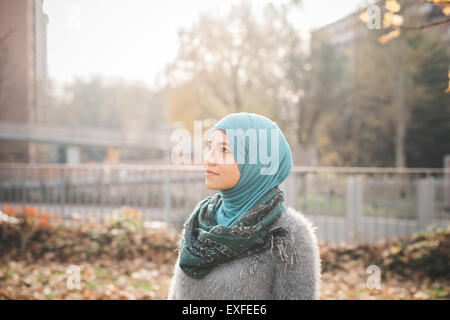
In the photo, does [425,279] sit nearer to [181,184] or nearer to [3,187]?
[181,184]

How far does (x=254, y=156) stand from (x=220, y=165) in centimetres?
15

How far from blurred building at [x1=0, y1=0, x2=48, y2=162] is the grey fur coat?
3460mm

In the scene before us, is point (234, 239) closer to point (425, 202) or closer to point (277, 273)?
point (277, 273)

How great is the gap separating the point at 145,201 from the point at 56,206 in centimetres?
168

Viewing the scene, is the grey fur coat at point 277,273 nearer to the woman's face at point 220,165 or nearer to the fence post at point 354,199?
the woman's face at point 220,165

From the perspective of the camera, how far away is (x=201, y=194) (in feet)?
19.2

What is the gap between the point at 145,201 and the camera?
20.7 ft

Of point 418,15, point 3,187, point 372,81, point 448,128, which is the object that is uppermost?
point 418,15

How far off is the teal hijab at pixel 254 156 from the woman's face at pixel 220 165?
1.0 inches

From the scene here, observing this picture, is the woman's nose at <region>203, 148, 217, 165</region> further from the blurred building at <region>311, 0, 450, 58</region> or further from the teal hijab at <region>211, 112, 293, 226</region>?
the blurred building at <region>311, 0, 450, 58</region>

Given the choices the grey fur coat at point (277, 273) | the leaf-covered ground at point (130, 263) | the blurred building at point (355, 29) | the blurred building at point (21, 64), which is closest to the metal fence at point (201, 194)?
the leaf-covered ground at point (130, 263)

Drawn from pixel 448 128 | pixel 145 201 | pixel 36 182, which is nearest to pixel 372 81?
pixel 448 128
